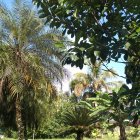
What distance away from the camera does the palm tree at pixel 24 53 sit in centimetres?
1830

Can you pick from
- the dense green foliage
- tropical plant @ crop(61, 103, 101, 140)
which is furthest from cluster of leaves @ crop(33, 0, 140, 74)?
tropical plant @ crop(61, 103, 101, 140)

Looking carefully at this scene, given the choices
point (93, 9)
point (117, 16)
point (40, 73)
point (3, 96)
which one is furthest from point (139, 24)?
point (3, 96)

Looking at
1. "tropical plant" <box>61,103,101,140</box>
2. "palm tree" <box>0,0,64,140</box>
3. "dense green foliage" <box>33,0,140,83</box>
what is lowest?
"tropical plant" <box>61,103,101,140</box>

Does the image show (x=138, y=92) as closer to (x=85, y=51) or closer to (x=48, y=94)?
(x=85, y=51)

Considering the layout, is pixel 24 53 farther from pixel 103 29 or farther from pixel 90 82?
pixel 90 82

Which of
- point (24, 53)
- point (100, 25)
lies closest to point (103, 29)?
point (100, 25)

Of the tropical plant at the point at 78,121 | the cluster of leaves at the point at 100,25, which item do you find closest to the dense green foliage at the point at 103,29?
the cluster of leaves at the point at 100,25

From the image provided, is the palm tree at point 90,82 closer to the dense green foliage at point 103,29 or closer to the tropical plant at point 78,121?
the tropical plant at point 78,121

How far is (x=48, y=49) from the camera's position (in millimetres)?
19109

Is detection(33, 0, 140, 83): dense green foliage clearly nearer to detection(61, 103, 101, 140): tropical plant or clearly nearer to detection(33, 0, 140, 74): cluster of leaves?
detection(33, 0, 140, 74): cluster of leaves

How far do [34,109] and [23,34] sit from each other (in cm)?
559

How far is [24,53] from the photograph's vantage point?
1877 cm

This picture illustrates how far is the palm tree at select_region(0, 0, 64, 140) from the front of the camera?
720 inches

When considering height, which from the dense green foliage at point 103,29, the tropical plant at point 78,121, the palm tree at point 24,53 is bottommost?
the tropical plant at point 78,121
